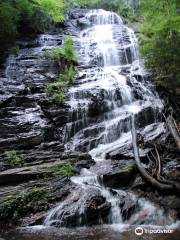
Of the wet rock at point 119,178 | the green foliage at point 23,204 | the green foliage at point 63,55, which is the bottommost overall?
the green foliage at point 23,204

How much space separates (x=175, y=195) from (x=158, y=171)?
1182 millimetres

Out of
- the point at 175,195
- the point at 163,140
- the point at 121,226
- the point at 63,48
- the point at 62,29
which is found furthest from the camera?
the point at 62,29

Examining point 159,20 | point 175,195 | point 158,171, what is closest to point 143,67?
point 159,20

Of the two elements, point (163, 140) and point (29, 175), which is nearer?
point (29, 175)

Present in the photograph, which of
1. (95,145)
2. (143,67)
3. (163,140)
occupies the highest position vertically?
(143,67)

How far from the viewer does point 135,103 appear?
15219mm

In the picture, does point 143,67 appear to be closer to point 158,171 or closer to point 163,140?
point 163,140

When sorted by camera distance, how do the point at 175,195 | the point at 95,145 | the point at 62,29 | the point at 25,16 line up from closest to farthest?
the point at 175,195 → the point at 95,145 → the point at 25,16 → the point at 62,29

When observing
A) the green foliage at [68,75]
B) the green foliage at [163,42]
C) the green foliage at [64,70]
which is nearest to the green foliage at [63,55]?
the green foliage at [64,70]

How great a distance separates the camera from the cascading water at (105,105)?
962 cm

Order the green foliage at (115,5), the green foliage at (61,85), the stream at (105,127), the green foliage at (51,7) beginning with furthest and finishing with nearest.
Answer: the green foliage at (115,5) → the green foliage at (51,7) → the green foliage at (61,85) → the stream at (105,127)

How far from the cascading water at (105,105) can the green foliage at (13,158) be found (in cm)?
222

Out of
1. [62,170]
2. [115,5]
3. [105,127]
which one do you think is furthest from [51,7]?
[62,170]

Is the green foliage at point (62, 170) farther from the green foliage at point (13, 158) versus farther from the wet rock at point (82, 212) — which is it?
the wet rock at point (82, 212)
